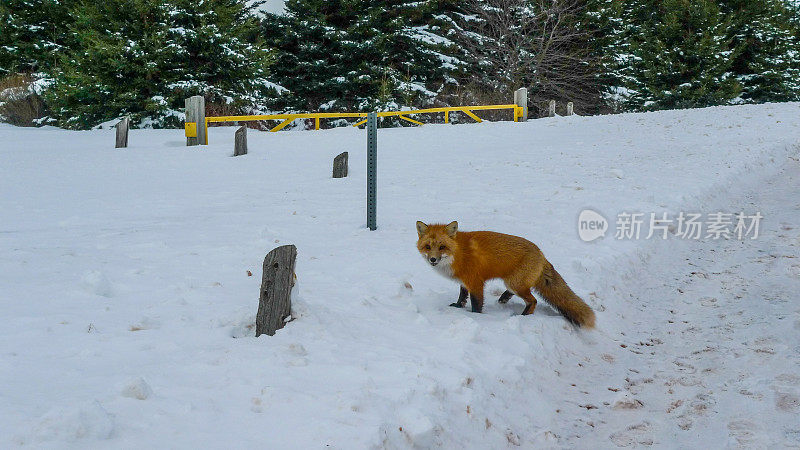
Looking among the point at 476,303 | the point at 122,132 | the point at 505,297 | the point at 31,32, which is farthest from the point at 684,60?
the point at 476,303

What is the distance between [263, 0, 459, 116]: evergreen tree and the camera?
31.9 metres

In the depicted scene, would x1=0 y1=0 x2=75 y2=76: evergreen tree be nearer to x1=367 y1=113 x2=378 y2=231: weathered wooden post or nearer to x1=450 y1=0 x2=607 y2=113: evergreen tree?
x1=450 y1=0 x2=607 y2=113: evergreen tree

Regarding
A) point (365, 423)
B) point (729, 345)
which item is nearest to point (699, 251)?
point (729, 345)

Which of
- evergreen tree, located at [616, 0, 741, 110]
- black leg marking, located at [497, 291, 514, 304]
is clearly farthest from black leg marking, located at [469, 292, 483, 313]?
evergreen tree, located at [616, 0, 741, 110]

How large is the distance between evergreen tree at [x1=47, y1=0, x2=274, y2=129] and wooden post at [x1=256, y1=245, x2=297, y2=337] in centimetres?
1987

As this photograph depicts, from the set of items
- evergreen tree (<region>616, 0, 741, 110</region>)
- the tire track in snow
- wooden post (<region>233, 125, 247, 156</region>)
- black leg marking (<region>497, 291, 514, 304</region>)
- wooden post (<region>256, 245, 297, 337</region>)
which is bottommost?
the tire track in snow

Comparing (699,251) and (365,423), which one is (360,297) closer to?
(365,423)

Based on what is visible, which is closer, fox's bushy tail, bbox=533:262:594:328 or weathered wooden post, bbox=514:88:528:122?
fox's bushy tail, bbox=533:262:594:328

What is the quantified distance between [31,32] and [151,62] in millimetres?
13064

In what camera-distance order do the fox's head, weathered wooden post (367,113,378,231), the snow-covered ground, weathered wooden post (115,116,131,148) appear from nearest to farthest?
the snow-covered ground
the fox's head
weathered wooden post (367,113,378,231)
weathered wooden post (115,116,131,148)

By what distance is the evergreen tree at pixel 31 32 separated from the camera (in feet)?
98.4

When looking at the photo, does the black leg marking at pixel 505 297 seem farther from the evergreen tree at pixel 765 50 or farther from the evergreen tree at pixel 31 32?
the evergreen tree at pixel 765 50

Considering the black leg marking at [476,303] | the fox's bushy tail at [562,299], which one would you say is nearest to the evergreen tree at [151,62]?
the black leg marking at [476,303]

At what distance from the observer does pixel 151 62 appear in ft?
73.8
